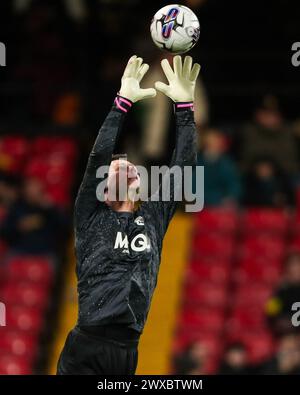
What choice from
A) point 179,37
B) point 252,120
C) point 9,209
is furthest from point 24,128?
point 179,37

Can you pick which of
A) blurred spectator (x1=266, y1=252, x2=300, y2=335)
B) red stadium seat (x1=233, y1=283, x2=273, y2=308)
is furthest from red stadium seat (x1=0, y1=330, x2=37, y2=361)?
blurred spectator (x1=266, y1=252, x2=300, y2=335)

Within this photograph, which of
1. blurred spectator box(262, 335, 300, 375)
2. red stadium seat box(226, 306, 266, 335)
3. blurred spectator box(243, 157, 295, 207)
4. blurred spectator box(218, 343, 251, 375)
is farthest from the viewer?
blurred spectator box(243, 157, 295, 207)

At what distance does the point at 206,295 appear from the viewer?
49.1 ft

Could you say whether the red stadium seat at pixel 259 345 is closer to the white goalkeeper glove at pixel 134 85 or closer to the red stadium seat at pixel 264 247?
the red stadium seat at pixel 264 247

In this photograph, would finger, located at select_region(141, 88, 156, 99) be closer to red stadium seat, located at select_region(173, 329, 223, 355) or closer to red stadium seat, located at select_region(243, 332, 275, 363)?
red stadium seat, located at select_region(243, 332, 275, 363)

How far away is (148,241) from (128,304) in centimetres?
50

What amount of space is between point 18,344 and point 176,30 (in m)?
6.67

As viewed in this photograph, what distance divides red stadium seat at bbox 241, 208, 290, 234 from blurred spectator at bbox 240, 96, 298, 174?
0.53 metres

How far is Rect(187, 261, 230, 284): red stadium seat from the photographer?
15.1m

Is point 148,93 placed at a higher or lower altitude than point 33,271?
lower

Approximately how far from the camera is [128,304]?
27.2ft

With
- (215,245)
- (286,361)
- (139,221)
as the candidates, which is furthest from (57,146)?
(139,221)

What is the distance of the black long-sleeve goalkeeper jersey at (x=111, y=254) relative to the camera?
831 centimetres

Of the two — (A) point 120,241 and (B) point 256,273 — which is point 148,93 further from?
(B) point 256,273
